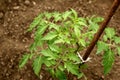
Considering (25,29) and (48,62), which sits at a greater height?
(48,62)

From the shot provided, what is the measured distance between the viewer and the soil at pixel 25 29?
2.62 meters

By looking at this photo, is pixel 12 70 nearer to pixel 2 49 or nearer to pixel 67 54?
pixel 2 49

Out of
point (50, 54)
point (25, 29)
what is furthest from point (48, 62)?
point (25, 29)

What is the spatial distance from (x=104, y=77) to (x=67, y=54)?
0.85 metres

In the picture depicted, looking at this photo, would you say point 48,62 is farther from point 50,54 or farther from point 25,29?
point 25,29

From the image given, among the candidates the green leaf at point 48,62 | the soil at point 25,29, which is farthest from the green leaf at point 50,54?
the soil at point 25,29

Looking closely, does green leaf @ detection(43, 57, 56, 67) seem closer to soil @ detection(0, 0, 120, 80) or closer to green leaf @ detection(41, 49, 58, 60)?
green leaf @ detection(41, 49, 58, 60)

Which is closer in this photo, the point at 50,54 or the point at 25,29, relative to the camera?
the point at 50,54

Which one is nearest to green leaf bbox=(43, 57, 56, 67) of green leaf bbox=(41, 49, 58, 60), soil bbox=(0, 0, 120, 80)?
green leaf bbox=(41, 49, 58, 60)

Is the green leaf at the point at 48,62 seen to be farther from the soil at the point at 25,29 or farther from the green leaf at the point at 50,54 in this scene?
the soil at the point at 25,29

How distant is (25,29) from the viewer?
2984 millimetres

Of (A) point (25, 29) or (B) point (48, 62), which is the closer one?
(B) point (48, 62)

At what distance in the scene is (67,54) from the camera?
1.93 meters

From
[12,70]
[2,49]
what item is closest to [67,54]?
[12,70]
